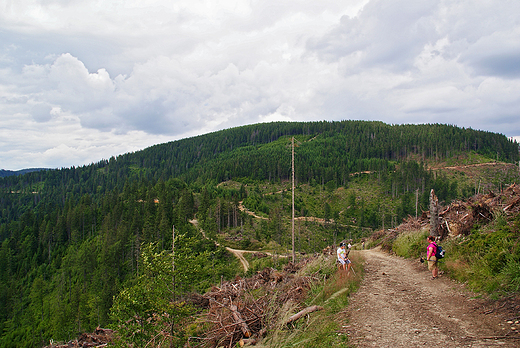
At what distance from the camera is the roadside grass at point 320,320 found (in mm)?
6254

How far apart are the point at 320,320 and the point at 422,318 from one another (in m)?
2.67

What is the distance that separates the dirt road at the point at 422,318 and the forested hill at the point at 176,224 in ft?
17.9

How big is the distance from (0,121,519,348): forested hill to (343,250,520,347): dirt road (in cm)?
546

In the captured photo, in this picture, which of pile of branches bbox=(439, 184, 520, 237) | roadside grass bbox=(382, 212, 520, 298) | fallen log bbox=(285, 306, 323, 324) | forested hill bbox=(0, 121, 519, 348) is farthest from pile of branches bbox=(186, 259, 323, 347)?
pile of branches bbox=(439, 184, 520, 237)

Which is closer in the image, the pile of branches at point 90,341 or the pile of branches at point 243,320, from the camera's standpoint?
the pile of branches at point 243,320

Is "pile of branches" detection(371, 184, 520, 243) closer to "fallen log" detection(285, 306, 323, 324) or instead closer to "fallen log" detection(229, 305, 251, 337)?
"fallen log" detection(285, 306, 323, 324)

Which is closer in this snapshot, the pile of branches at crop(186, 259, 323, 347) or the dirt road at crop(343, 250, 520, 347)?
the dirt road at crop(343, 250, 520, 347)

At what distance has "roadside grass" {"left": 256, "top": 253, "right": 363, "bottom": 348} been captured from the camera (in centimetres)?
625

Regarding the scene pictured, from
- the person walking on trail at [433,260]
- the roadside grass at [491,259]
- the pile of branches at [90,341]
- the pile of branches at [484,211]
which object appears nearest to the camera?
the roadside grass at [491,259]

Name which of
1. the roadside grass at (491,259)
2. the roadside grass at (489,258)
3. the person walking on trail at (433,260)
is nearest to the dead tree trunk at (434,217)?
the roadside grass at (489,258)

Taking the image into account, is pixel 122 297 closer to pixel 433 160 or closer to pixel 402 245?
pixel 402 245

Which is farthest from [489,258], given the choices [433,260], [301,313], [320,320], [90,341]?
[90,341]

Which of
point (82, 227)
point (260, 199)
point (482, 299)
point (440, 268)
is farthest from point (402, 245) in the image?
Answer: point (82, 227)

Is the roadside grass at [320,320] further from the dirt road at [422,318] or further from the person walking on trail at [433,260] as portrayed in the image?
the person walking on trail at [433,260]
